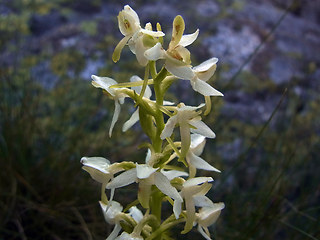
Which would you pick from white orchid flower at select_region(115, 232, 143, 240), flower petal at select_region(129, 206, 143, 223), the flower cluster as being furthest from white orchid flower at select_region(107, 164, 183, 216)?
flower petal at select_region(129, 206, 143, 223)

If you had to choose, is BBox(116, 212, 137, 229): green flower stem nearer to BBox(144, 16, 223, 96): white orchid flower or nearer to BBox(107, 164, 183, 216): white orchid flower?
BBox(107, 164, 183, 216): white orchid flower

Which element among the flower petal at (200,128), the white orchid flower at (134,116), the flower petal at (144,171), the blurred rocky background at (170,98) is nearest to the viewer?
the flower petal at (144,171)

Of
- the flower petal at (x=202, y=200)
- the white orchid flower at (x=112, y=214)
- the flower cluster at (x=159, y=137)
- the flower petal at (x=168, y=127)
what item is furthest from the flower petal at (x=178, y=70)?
the white orchid flower at (x=112, y=214)

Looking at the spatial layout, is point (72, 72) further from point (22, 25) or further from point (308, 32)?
point (308, 32)

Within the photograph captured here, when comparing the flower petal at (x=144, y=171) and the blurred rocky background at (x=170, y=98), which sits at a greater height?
the flower petal at (x=144, y=171)

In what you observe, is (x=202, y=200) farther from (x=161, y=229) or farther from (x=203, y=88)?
(x=203, y=88)

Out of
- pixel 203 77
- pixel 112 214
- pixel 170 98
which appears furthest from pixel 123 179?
pixel 170 98

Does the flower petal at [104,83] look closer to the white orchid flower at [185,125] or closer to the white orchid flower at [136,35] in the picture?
the white orchid flower at [136,35]
